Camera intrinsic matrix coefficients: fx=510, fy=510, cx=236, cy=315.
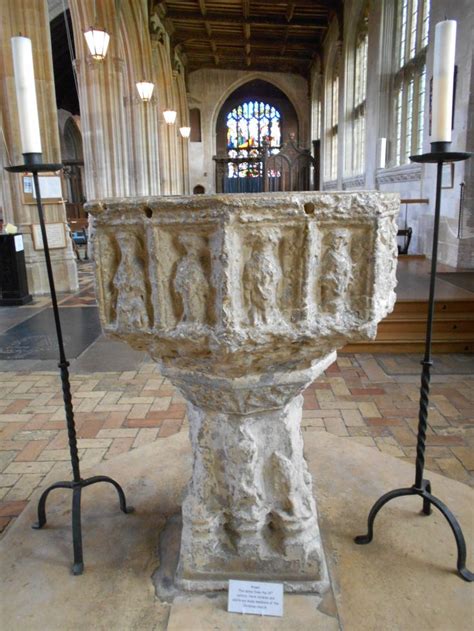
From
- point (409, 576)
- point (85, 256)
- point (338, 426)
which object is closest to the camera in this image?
point (409, 576)

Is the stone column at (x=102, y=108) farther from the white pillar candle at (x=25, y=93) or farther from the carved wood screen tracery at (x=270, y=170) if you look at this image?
the white pillar candle at (x=25, y=93)

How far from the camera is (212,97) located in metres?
23.2

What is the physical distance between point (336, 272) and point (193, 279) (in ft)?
1.32

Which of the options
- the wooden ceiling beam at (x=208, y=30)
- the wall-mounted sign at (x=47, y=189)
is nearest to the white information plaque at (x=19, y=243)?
the wall-mounted sign at (x=47, y=189)

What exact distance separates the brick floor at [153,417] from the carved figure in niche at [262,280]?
5.76 feet

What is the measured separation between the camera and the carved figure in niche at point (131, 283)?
5.01 feet

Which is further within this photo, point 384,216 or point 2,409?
point 2,409

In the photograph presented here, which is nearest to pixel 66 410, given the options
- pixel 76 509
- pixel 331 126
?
pixel 76 509

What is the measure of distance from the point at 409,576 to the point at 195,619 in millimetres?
748

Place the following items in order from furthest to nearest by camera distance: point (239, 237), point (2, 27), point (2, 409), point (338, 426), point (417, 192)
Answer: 1. point (417, 192)
2. point (2, 27)
3. point (2, 409)
4. point (338, 426)
5. point (239, 237)

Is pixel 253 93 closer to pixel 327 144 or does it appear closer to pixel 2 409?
pixel 327 144

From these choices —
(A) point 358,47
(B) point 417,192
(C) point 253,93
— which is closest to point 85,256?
(B) point 417,192

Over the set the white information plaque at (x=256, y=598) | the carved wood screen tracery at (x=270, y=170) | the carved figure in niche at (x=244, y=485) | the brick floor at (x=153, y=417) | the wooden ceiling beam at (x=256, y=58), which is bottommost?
the brick floor at (x=153, y=417)

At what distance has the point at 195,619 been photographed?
1618 millimetres
